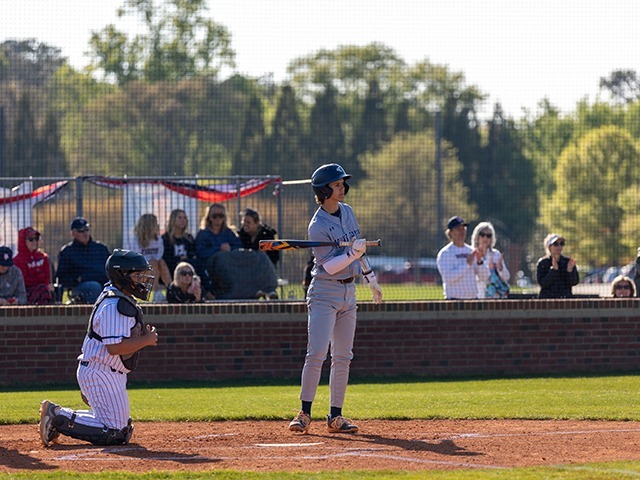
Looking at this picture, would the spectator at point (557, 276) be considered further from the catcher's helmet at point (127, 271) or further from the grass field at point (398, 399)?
the catcher's helmet at point (127, 271)

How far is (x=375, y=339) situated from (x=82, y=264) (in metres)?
3.36

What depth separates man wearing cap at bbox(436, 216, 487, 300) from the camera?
14.1 metres

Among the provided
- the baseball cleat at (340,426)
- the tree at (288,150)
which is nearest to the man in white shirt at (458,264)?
the baseball cleat at (340,426)

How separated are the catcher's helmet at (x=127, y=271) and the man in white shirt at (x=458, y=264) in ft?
20.2

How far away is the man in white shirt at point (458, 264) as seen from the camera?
555 inches

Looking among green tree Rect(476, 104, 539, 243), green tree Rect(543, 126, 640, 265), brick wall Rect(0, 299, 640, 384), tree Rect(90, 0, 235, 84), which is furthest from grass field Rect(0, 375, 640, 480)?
tree Rect(90, 0, 235, 84)

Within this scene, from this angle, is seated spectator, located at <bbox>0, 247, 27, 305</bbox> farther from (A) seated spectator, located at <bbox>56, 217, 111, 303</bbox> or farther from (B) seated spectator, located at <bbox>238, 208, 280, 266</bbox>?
(B) seated spectator, located at <bbox>238, 208, 280, 266</bbox>

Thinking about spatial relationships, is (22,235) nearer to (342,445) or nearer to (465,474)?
(342,445)

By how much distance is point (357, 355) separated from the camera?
45.1ft

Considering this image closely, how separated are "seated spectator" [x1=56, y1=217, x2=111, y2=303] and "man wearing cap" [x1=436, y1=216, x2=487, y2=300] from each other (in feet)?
12.5

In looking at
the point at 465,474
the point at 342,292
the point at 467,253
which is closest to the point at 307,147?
the point at 467,253

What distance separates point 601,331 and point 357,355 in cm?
279

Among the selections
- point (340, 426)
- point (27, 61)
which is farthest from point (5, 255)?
point (27, 61)

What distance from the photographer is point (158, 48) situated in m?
44.7
